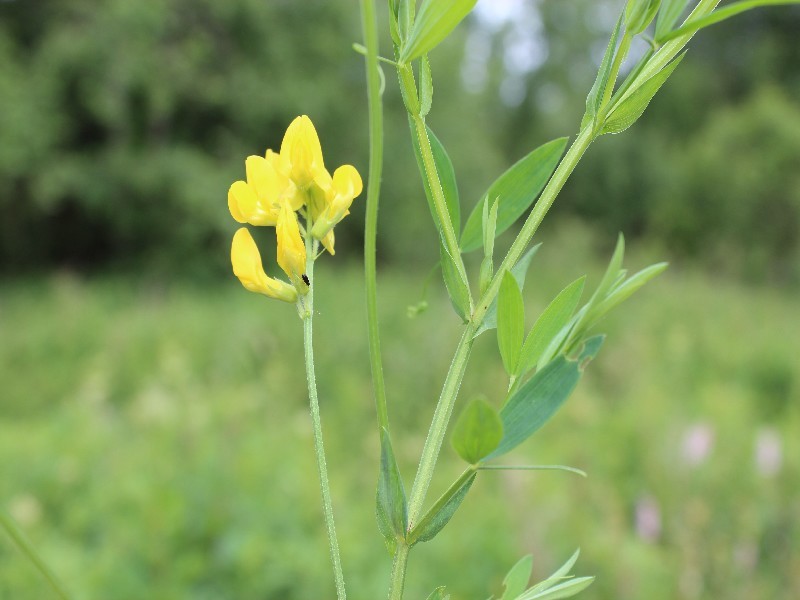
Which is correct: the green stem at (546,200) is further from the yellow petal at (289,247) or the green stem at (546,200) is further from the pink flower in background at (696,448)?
the pink flower in background at (696,448)

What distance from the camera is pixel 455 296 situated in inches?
11.0

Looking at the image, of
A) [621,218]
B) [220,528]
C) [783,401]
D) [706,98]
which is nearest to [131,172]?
[783,401]

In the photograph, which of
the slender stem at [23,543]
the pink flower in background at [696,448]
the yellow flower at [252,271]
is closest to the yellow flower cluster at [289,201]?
the yellow flower at [252,271]

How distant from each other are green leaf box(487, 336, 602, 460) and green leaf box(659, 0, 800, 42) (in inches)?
4.1

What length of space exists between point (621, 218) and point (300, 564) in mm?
13246

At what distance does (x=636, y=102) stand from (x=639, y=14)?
27mm

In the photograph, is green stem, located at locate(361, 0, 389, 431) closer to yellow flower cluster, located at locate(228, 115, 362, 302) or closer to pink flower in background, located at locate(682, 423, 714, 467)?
yellow flower cluster, located at locate(228, 115, 362, 302)

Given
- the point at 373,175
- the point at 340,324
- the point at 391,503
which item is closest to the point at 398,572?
the point at 391,503

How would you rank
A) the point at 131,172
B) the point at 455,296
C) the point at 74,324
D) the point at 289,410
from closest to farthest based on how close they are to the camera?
the point at 455,296
the point at 289,410
the point at 74,324
the point at 131,172

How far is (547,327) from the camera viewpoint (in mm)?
287

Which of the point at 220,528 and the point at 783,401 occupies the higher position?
the point at 220,528

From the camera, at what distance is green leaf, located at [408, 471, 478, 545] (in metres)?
0.25

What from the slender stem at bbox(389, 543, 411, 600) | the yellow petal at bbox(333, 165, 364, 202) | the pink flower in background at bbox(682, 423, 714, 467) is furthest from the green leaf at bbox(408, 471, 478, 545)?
the pink flower in background at bbox(682, 423, 714, 467)

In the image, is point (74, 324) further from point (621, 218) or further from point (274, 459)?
point (621, 218)
